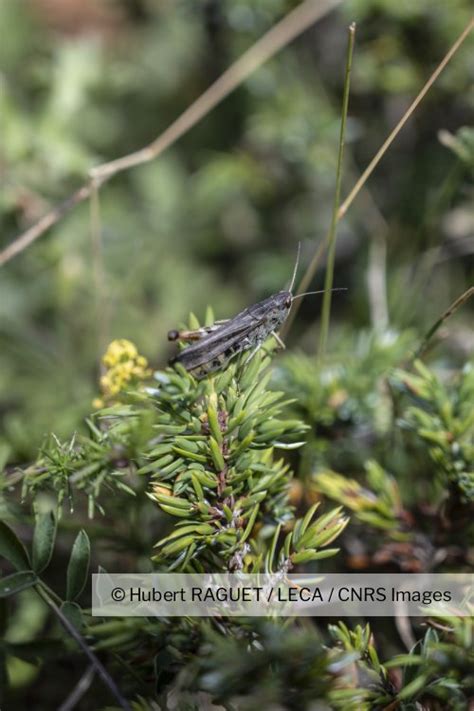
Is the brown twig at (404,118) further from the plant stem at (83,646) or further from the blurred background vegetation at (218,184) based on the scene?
the plant stem at (83,646)

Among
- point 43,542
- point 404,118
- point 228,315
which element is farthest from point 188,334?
point 228,315

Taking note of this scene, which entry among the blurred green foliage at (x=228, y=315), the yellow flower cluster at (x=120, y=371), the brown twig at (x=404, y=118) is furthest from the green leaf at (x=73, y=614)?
the brown twig at (x=404, y=118)

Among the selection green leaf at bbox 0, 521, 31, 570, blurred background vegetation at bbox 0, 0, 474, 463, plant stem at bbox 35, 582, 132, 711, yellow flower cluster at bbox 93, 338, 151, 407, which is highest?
blurred background vegetation at bbox 0, 0, 474, 463

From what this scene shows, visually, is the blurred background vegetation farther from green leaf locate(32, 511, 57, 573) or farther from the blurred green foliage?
green leaf locate(32, 511, 57, 573)

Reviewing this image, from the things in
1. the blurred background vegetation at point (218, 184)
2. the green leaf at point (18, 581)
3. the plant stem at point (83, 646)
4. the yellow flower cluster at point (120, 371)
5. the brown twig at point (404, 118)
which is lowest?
the plant stem at point (83, 646)

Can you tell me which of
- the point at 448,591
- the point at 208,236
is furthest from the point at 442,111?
the point at 448,591

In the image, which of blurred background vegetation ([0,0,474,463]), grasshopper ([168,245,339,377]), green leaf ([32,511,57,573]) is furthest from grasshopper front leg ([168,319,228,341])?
blurred background vegetation ([0,0,474,463])

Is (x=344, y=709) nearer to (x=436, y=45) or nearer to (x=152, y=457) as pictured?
(x=152, y=457)

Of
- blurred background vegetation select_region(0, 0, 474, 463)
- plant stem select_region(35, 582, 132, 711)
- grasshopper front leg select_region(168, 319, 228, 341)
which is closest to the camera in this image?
plant stem select_region(35, 582, 132, 711)
